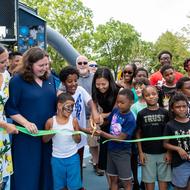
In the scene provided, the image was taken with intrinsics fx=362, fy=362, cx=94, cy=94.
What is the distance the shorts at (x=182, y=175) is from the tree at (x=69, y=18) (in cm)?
2608

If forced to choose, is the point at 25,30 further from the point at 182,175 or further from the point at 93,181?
the point at 182,175

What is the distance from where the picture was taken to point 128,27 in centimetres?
4788

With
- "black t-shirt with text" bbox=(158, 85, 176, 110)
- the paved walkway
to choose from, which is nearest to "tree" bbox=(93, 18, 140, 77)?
the paved walkway

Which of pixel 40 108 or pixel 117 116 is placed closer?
pixel 40 108

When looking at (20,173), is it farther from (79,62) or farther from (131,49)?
(131,49)

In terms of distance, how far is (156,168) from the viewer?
13.8 feet

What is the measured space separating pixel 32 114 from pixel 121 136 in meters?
1.03

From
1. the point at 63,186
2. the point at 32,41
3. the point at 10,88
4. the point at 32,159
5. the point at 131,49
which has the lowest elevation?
the point at 63,186

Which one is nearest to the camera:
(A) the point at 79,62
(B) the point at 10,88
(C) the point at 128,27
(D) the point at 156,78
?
(B) the point at 10,88

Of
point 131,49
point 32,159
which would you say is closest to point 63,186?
point 32,159

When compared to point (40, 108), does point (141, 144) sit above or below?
below

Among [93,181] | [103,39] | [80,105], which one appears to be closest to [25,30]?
[93,181]

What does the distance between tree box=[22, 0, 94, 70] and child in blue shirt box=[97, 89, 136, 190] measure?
25657 millimetres

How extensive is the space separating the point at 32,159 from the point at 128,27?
45.3 meters
